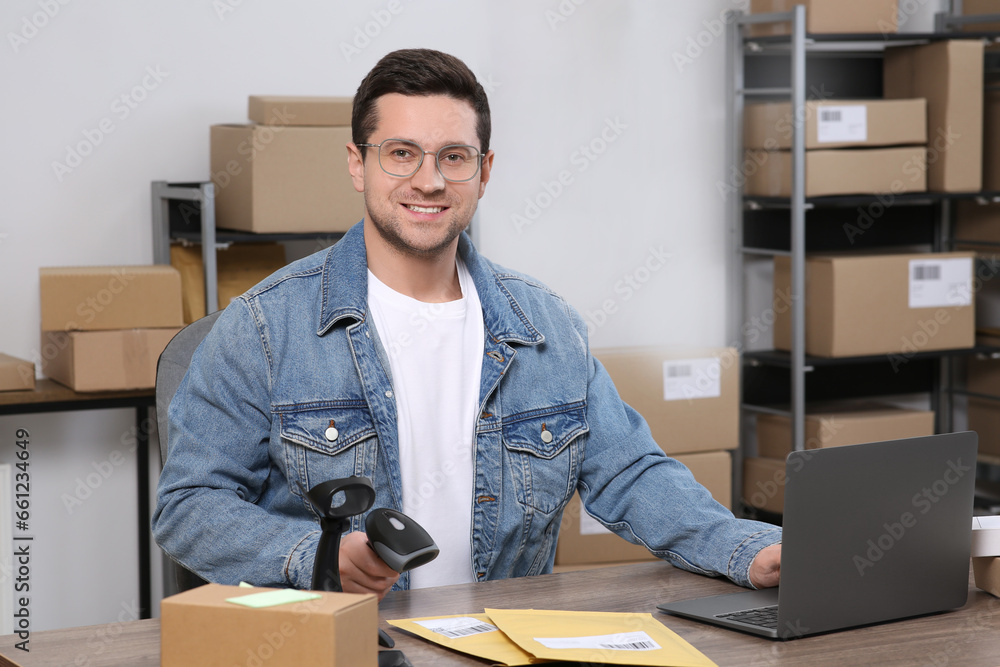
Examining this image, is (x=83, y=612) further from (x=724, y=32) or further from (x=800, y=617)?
(x=724, y=32)

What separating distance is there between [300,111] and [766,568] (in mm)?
1770

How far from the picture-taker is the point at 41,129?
282 centimetres

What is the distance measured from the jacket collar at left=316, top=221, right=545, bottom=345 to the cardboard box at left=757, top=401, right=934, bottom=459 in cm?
195

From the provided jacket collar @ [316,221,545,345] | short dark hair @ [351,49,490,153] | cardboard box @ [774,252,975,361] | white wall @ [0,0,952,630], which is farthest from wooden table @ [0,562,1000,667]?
cardboard box @ [774,252,975,361]

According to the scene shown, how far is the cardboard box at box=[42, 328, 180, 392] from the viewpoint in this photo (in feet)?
8.41

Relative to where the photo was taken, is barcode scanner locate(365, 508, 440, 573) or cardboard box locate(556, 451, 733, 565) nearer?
barcode scanner locate(365, 508, 440, 573)

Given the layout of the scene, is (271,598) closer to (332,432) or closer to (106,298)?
(332,432)

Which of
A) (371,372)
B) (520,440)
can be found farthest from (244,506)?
(520,440)

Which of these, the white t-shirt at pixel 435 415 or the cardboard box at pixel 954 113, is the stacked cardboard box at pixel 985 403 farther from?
the white t-shirt at pixel 435 415

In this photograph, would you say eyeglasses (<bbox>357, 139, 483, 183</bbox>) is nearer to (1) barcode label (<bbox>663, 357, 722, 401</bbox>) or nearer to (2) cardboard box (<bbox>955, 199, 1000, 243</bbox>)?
(1) barcode label (<bbox>663, 357, 722, 401</bbox>)

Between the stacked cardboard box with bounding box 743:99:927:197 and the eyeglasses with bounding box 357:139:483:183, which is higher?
the stacked cardboard box with bounding box 743:99:927:197

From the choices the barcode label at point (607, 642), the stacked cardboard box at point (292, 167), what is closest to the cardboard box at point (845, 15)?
the stacked cardboard box at point (292, 167)

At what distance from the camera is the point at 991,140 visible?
12.0 ft

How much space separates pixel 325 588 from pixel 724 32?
3.03m
